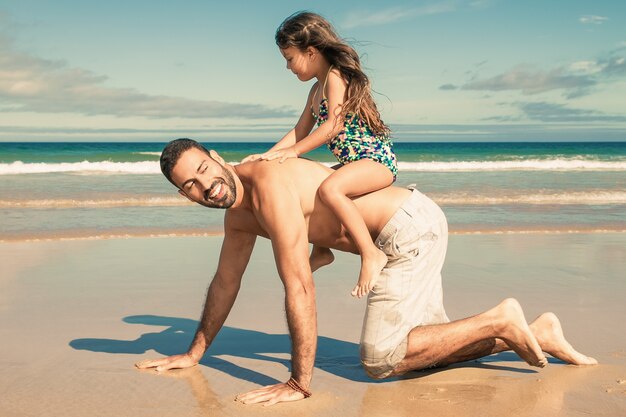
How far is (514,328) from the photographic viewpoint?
3.80 m

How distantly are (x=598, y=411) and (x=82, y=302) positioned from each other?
3.98 metres

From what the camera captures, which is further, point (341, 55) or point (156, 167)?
point (156, 167)

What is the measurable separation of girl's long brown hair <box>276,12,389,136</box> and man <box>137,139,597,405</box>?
1.66 feet

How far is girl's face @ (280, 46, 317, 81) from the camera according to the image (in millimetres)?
4395

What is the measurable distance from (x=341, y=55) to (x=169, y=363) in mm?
2012

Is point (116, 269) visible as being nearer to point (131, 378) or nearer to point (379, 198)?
point (131, 378)

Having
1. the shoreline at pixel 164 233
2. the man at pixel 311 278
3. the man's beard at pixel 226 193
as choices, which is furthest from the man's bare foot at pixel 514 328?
the shoreline at pixel 164 233

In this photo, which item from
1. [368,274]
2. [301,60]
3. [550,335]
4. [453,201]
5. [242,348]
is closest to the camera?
[368,274]

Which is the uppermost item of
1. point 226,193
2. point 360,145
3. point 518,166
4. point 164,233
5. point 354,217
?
point 360,145

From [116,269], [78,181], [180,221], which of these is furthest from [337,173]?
[78,181]

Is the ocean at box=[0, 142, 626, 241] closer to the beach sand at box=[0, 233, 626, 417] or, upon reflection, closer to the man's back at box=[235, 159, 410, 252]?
the beach sand at box=[0, 233, 626, 417]

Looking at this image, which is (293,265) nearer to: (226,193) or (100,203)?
(226,193)

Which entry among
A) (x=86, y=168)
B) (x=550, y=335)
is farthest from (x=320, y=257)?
(x=86, y=168)

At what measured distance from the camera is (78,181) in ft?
69.8
